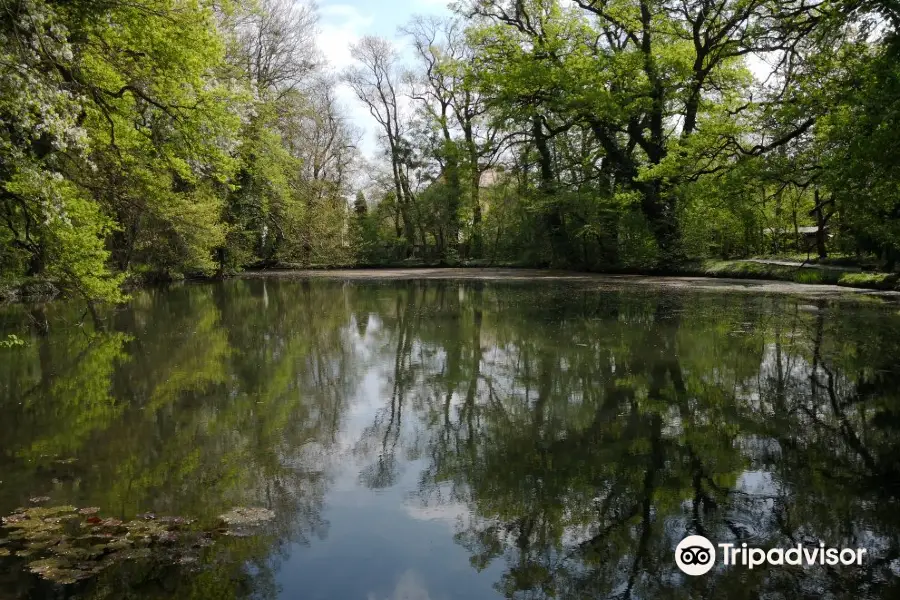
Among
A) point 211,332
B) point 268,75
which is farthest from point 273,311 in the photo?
point 268,75

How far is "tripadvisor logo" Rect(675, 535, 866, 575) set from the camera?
3.45 meters

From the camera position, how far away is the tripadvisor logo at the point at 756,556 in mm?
3453

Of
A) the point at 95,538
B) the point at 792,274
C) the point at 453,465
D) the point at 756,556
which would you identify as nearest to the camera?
the point at 756,556

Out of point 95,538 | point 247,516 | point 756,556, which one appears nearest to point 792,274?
point 756,556

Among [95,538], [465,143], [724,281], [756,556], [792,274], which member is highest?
[465,143]

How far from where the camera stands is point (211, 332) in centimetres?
1312

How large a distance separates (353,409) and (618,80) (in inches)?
885

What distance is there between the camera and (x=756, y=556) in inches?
138

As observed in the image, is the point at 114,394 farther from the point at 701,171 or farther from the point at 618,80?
the point at 618,80

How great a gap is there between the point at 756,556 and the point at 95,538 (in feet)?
12.7

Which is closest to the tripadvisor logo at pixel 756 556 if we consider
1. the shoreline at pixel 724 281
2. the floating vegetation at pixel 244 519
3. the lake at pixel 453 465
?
the lake at pixel 453 465

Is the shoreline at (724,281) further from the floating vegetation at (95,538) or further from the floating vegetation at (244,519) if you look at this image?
the floating vegetation at (244,519)

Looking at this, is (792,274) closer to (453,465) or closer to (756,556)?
(453,465)

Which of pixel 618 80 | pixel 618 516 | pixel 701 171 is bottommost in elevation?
pixel 618 516
